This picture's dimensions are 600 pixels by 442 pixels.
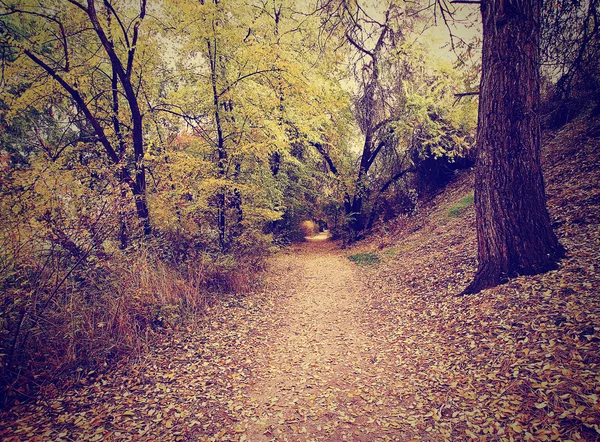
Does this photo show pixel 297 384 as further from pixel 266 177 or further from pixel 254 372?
pixel 266 177

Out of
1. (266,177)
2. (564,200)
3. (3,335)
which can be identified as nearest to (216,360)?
(3,335)

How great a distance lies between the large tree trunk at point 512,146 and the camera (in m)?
4.89

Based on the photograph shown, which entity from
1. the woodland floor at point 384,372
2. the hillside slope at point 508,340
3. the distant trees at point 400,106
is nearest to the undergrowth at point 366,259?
the hillside slope at point 508,340

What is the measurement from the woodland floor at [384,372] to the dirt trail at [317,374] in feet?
0.07

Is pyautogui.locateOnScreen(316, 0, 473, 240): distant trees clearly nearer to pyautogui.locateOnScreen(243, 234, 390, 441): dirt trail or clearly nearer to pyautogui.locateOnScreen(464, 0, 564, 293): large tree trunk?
pyautogui.locateOnScreen(464, 0, 564, 293): large tree trunk

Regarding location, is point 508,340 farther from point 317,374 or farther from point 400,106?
point 400,106

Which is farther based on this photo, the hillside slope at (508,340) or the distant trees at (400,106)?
the distant trees at (400,106)

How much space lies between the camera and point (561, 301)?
4199 mm

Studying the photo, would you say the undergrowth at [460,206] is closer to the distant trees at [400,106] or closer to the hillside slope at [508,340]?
the distant trees at [400,106]

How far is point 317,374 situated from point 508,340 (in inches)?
108

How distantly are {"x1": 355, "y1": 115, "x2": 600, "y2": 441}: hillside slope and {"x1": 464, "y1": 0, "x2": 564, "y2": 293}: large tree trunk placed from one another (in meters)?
0.45

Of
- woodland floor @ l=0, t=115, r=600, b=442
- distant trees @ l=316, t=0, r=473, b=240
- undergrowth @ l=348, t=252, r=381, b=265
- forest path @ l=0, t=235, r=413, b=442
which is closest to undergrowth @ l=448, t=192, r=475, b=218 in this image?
distant trees @ l=316, t=0, r=473, b=240

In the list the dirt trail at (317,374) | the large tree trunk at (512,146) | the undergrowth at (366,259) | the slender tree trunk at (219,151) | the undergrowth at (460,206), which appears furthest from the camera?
the undergrowth at (460,206)

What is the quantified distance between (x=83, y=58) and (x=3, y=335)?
Answer: 7758 millimetres
